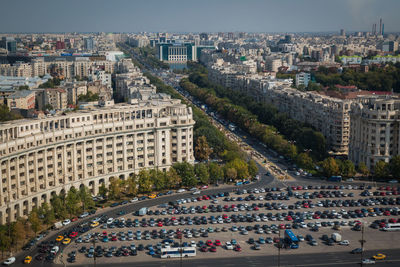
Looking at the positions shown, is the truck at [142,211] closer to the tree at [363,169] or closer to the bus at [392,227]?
the bus at [392,227]

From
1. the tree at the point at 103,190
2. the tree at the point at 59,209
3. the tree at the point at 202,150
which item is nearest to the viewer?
Answer: the tree at the point at 59,209

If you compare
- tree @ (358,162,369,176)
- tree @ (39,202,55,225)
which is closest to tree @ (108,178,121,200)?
tree @ (39,202,55,225)

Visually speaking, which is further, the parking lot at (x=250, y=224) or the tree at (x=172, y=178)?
the tree at (x=172, y=178)

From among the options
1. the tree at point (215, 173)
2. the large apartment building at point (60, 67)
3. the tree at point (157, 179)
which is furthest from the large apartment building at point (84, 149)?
the large apartment building at point (60, 67)

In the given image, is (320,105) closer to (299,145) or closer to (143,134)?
(299,145)

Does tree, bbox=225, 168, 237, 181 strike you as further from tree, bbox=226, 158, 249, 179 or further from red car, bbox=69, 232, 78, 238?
red car, bbox=69, 232, 78, 238

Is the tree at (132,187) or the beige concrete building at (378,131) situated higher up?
the beige concrete building at (378,131)
